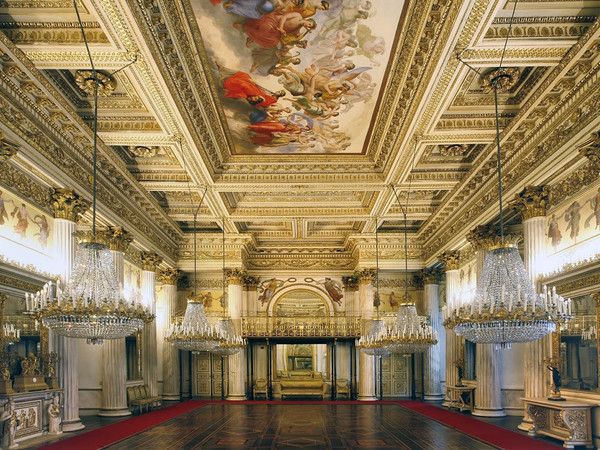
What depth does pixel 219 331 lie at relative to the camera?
16.7m

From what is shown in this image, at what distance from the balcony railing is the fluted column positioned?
0.76m

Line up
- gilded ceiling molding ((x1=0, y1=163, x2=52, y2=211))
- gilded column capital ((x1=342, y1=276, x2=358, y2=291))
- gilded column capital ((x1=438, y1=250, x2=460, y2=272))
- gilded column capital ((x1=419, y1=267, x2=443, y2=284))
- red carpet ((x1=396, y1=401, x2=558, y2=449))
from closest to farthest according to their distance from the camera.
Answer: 1. gilded ceiling molding ((x1=0, y1=163, x2=52, y2=211))
2. red carpet ((x1=396, y1=401, x2=558, y2=449))
3. gilded column capital ((x1=438, y1=250, x2=460, y2=272))
4. gilded column capital ((x1=419, y1=267, x2=443, y2=284))
5. gilded column capital ((x1=342, y1=276, x2=358, y2=291))

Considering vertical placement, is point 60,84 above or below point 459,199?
above

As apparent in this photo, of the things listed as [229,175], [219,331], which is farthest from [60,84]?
[219,331]

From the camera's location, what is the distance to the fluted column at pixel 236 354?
21156mm

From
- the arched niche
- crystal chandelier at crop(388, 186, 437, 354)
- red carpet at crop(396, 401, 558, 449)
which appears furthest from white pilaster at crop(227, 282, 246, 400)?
crystal chandelier at crop(388, 186, 437, 354)

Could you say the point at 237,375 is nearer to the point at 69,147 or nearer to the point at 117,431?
the point at 117,431

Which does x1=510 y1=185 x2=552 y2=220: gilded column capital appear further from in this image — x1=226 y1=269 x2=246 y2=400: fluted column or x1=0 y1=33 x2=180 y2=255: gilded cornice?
x1=226 y1=269 x2=246 y2=400: fluted column

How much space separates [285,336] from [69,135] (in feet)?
43.1

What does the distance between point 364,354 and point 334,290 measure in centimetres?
352

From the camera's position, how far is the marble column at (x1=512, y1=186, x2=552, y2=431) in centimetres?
1137

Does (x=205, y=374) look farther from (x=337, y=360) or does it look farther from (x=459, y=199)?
(x=459, y=199)

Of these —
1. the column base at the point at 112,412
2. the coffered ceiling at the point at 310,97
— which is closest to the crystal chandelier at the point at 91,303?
the coffered ceiling at the point at 310,97

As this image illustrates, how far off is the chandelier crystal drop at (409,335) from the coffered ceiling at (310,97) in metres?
3.09
